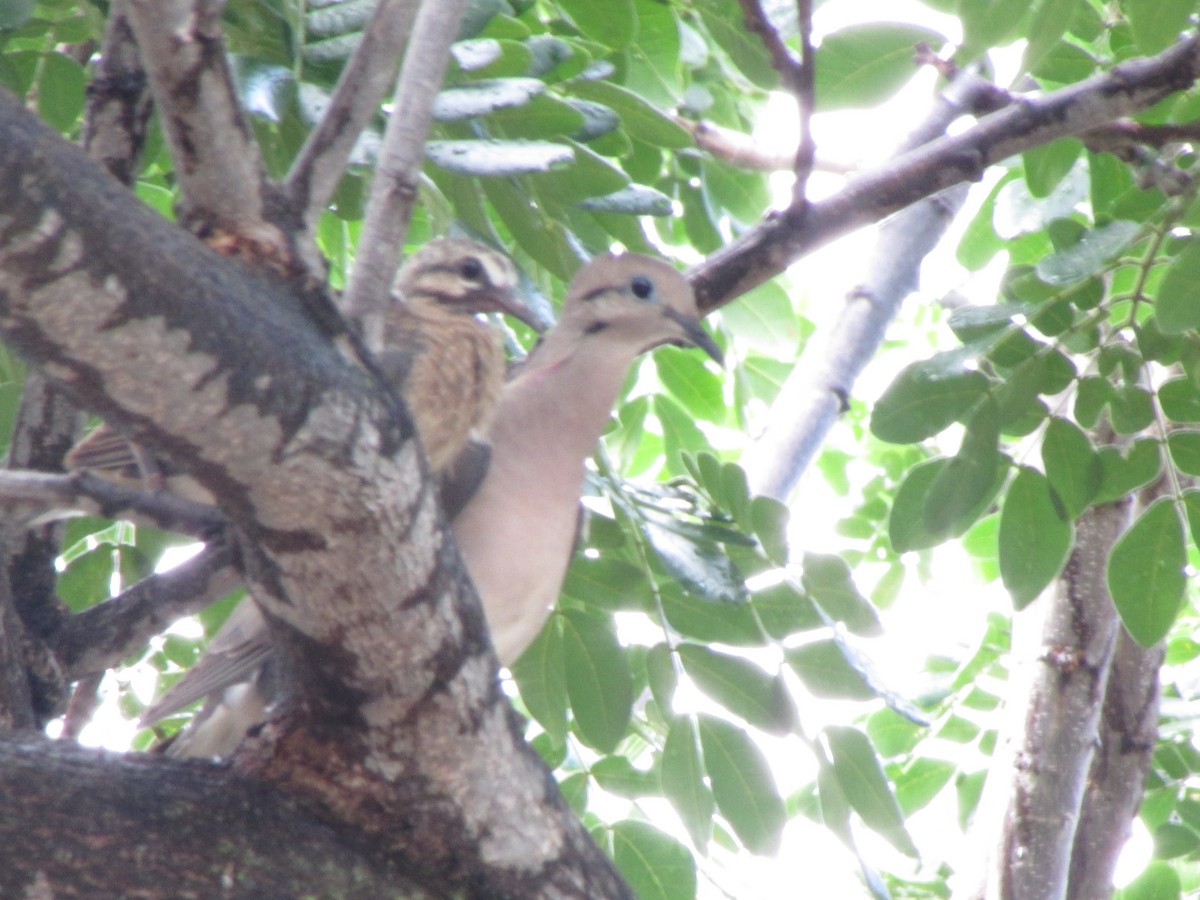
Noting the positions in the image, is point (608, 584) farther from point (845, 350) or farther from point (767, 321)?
point (845, 350)

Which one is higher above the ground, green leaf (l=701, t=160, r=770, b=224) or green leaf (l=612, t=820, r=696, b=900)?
green leaf (l=701, t=160, r=770, b=224)

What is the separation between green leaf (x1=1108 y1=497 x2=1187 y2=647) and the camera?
196 cm

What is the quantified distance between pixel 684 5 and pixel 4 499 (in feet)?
4.00

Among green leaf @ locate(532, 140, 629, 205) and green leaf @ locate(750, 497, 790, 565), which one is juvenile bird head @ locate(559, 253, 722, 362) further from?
green leaf @ locate(750, 497, 790, 565)

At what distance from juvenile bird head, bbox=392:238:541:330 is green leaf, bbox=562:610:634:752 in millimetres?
576

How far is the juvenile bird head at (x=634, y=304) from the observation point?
2283mm

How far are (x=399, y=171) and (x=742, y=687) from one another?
97cm

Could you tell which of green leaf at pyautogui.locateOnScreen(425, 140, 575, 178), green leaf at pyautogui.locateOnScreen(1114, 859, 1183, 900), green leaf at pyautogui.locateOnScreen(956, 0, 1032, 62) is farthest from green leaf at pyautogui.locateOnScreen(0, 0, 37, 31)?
green leaf at pyautogui.locateOnScreen(1114, 859, 1183, 900)

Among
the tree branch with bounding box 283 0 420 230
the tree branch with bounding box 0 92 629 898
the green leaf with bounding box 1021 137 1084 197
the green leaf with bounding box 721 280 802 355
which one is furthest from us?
the green leaf with bounding box 721 280 802 355

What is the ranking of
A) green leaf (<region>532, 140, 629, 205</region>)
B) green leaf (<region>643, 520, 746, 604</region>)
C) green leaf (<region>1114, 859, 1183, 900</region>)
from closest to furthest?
green leaf (<region>643, 520, 746, 604</region>) < green leaf (<region>532, 140, 629, 205</region>) < green leaf (<region>1114, 859, 1183, 900</region>)

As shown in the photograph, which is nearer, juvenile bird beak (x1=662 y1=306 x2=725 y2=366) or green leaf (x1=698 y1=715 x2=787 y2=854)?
green leaf (x1=698 y1=715 x2=787 y2=854)

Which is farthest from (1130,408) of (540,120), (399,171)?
(399,171)

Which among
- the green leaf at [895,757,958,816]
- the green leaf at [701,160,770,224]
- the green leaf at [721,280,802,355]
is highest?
the green leaf at [701,160,770,224]

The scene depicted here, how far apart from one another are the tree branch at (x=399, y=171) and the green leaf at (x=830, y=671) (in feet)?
2.91
